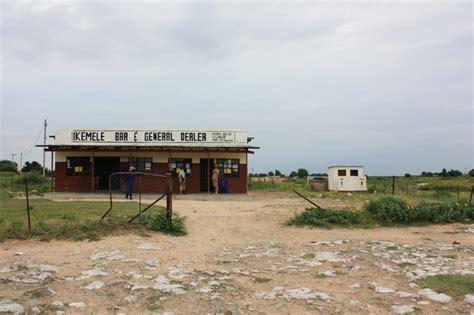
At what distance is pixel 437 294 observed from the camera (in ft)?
18.4

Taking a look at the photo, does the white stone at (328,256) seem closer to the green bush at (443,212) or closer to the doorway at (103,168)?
the green bush at (443,212)

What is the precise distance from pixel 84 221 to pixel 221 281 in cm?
574

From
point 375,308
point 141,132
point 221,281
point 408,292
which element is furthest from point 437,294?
point 141,132

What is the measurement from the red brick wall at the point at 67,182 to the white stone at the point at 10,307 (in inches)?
756

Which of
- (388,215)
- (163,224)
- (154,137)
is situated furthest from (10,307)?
(154,137)

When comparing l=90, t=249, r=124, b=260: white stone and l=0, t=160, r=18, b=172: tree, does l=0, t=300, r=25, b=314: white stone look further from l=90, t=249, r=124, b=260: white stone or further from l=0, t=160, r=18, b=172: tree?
l=0, t=160, r=18, b=172: tree

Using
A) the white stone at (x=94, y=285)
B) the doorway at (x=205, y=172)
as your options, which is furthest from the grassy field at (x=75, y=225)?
→ the doorway at (x=205, y=172)

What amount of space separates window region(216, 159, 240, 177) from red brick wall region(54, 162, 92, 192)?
7.52m

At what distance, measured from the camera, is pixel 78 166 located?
23.8m

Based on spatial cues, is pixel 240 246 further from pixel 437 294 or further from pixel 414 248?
pixel 437 294

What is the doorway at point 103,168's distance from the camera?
24.4m

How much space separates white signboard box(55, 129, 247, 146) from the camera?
80.3 feet

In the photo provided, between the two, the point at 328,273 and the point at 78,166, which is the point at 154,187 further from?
the point at 328,273

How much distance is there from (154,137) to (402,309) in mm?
20963
